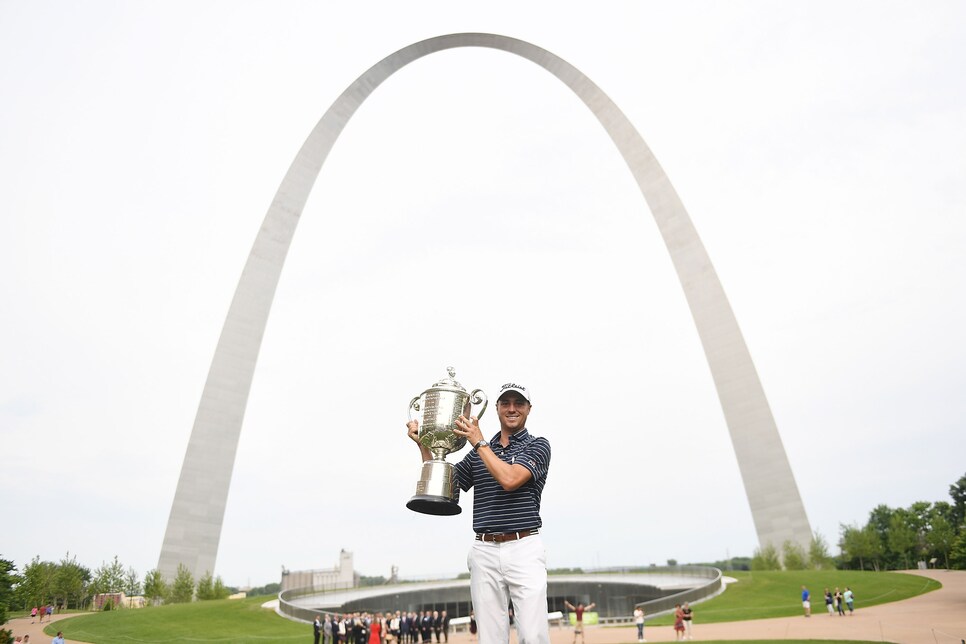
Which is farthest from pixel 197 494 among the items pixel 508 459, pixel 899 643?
pixel 508 459

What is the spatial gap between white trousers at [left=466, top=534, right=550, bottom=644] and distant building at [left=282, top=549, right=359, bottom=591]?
44.6 metres

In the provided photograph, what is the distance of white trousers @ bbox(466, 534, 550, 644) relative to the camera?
3502 millimetres

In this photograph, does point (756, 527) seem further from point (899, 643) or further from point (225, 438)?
point (225, 438)

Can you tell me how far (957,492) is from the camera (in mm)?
72312

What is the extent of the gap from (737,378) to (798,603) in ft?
40.2

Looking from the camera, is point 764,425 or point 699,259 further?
point 699,259

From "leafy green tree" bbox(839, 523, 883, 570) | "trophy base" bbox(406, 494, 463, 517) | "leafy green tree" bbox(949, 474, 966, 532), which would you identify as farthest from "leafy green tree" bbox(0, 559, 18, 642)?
"leafy green tree" bbox(949, 474, 966, 532)

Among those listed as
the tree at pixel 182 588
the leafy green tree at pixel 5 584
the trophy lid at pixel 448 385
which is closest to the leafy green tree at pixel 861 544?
the tree at pixel 182 588

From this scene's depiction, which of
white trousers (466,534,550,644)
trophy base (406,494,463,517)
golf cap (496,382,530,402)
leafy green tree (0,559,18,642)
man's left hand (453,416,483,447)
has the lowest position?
leafy green tree (0,559,18,642)

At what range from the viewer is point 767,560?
33.2m

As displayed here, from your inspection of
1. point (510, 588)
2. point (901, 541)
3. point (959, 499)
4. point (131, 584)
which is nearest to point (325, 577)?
point (131, 584)

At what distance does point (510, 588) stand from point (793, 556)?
3414cm

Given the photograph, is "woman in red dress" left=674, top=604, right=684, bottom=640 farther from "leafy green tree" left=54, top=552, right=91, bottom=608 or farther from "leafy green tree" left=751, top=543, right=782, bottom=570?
"leafy green tree" left=54, top=552, right=91, bottom=608

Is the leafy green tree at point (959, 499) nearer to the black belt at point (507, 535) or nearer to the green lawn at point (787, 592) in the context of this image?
the green lawn at point (787, 592)
